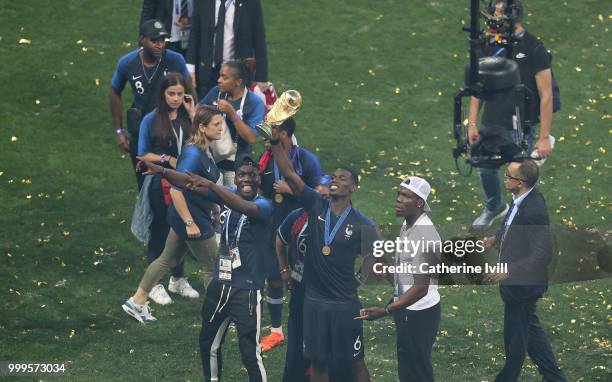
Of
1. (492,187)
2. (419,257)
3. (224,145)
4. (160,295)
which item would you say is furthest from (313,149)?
(419,257)

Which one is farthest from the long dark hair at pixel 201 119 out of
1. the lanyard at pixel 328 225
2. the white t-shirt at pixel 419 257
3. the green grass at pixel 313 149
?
the white t-shirt at pixel 419 257

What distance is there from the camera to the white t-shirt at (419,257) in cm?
1174

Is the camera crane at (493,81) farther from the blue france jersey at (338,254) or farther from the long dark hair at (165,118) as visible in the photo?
the long dark hair at (165,118)

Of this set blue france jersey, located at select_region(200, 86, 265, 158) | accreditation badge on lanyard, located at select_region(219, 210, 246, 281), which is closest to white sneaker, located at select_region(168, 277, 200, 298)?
blue france jersey, located at select_region(200, 86, 265, 158)

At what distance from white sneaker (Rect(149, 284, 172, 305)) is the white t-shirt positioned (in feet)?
10.9

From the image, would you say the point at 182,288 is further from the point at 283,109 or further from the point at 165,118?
the point at 283,109

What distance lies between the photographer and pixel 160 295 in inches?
570

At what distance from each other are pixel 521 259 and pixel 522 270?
0.11 m

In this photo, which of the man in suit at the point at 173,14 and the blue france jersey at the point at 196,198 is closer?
the blue france jersey at the point at 196,198

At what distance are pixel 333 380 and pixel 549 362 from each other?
6.63ft

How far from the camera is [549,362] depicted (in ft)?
41.6

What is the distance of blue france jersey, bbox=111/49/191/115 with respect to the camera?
14641 millimetres

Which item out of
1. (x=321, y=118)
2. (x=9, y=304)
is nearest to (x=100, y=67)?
(x=321, y=118)

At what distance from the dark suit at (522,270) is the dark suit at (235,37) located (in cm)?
415
